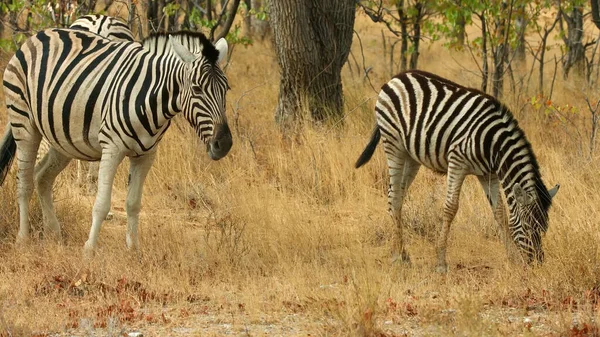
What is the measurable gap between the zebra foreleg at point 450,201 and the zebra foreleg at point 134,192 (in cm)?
225

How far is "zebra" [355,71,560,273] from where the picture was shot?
22.4ft

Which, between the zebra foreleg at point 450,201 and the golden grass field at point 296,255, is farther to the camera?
the zebra foreleg at point 450,201

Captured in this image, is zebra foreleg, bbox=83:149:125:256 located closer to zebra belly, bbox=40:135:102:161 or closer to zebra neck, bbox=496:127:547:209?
zebra belly, bbox=40:135:102:161

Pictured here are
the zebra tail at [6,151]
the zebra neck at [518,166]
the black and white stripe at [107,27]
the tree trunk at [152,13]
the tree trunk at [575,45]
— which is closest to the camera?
the zebra neck at [518,166]

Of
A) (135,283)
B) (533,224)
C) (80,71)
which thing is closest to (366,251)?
(533,224)

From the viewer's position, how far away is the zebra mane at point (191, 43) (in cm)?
694

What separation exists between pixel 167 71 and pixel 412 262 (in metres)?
2.39

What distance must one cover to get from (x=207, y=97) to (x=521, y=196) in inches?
90.9

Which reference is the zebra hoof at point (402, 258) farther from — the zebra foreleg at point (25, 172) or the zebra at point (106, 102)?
the zebra foreleg at point (25, 172)

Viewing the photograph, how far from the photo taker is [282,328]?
557cm

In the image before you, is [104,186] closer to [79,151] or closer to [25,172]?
[79,151]

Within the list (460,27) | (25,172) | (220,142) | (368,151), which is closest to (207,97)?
(220,142)

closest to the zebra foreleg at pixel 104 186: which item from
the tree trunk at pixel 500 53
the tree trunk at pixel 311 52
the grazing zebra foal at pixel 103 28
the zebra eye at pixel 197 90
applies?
the zebra eye at pixel 197 90

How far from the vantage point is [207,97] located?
22.4 ft
